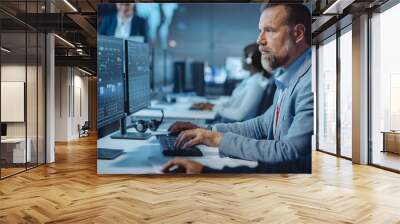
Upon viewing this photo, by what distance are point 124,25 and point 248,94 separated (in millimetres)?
2294

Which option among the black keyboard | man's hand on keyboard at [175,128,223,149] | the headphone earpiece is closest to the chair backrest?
the headphone earpiece

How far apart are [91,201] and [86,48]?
8.73 meters

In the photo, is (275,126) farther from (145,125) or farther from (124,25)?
(124,25)

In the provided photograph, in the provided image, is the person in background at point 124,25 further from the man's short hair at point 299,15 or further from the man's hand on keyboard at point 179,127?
the man's short hair at point 299,15

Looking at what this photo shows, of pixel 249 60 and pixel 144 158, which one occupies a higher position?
pixel 249 60

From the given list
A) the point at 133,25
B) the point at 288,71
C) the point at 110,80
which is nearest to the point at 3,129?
the point at 110,80

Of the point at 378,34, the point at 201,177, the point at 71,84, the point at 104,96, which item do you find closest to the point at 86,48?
the point at 71,84

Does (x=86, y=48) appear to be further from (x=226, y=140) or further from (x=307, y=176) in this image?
(x=307, y=176)

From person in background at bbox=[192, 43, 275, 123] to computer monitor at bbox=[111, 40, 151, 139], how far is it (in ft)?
2.80

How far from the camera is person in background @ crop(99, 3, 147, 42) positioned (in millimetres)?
6145

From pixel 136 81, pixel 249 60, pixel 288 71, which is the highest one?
pixel 249 60

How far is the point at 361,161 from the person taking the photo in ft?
26.0

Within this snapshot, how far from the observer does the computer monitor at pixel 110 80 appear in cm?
603

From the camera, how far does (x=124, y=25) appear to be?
20.2ft
